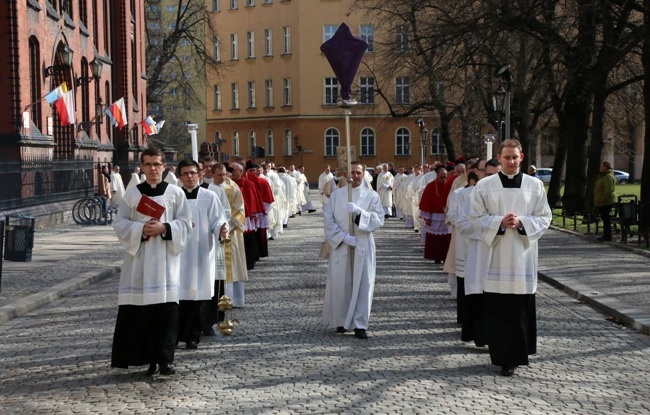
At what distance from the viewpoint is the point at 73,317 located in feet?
43.2

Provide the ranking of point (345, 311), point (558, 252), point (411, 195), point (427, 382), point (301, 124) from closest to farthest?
1. point (427, 382)
2. point (345, 311)
3. point (558, 252)
4. point (411, 195)
5. point (301, 124)

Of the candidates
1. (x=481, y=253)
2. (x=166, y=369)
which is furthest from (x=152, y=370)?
(x=481, y=253)

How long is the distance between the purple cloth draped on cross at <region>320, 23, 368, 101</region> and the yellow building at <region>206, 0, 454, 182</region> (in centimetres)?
6436

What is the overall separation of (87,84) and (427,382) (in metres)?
36.6

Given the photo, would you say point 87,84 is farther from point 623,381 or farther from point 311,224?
point 623,381

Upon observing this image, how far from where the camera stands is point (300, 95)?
80062 mm

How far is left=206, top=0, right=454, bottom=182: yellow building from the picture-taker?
260ft

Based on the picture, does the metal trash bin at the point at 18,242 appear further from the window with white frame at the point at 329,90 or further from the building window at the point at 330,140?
the window with white frame at the point at 329,90

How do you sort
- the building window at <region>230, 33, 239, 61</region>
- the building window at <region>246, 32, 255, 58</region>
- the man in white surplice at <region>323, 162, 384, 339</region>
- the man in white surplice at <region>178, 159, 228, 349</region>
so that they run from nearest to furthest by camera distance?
1. the man in white surplice at <region>178, 159, 228, 349</region>
2. the man in white surplice at <region>323, 162, 384, 339</region>
3. the building window at <region>246, 32, 255, 58</region>
4. the building window at <region>230, 33, 239, 61</region>

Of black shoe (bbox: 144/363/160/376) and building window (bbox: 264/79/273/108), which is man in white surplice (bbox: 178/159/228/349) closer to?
black shoe (bbox: 144/363/160/376)

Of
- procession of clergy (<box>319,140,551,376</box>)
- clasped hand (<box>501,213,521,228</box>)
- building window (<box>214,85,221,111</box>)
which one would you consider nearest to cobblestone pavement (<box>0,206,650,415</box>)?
procession of clergy (<box>319,140,551,376</box>)

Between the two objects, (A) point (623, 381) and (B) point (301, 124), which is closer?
(A) point (623, 381)

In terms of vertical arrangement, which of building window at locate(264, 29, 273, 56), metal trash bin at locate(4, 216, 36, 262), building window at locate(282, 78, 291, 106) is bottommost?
metal trash bin at locate(4, 216, 36, 262)

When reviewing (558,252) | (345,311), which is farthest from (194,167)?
(558,252)
